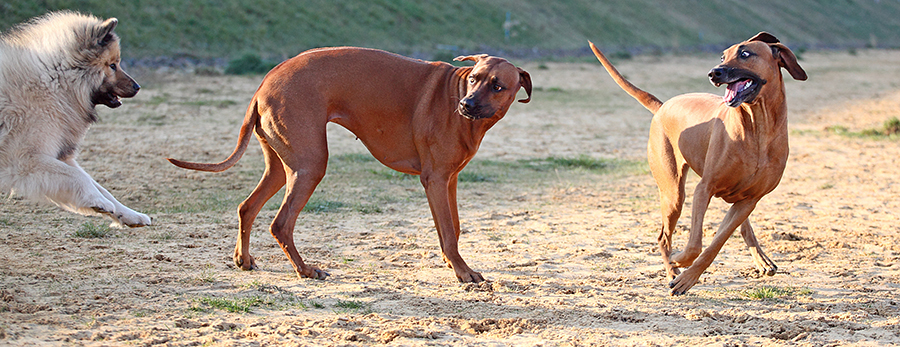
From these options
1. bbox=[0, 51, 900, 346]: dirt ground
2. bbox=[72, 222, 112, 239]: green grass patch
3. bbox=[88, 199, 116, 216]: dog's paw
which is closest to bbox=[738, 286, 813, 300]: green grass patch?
bbox=[0, 51, 900, 346]: dirt ground

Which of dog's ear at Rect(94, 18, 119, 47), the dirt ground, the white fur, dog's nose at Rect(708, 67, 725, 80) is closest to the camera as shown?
the dirt ground

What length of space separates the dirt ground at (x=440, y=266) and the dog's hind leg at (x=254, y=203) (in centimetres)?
14

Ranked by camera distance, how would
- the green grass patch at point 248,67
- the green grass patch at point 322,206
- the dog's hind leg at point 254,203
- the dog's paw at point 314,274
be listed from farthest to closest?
the green grass patch at point 248,67 < the green grass patch at point 322,206 < the dog's hind leg at point 254,203 < the dog's paw at point 314,274

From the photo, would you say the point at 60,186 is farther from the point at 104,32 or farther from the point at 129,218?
the point at 104,32

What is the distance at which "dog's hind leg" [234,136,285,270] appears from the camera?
5488 mm

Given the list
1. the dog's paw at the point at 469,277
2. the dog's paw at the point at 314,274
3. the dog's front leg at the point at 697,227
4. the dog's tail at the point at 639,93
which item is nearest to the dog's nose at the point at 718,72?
the dog's front leg at the point at 697,227

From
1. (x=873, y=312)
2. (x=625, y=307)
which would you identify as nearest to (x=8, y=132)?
(x=625, y=307)

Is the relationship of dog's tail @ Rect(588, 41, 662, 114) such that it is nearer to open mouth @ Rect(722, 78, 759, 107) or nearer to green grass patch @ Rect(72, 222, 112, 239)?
open mouth @ Rect(722, 78, 759, 107)

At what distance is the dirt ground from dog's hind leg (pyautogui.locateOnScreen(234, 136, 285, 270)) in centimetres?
14

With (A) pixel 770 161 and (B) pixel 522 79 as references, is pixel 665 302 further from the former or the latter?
(B) pixel 522 79

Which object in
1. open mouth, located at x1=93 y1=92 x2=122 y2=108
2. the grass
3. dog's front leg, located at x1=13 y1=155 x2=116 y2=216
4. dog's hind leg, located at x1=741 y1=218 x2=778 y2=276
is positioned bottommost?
the grass

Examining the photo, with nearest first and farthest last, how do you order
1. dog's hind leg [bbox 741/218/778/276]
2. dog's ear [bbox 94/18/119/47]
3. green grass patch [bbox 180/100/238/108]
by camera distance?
dog's ear [bbox 94/18/119/47]
dog's hind leg [bbox 741/218/778/276]
green grass patch [bbox 180/100/238/108]

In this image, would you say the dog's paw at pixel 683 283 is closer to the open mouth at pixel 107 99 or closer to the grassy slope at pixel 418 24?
the open mouth at pixel 107 99

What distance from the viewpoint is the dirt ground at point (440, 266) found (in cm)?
431
